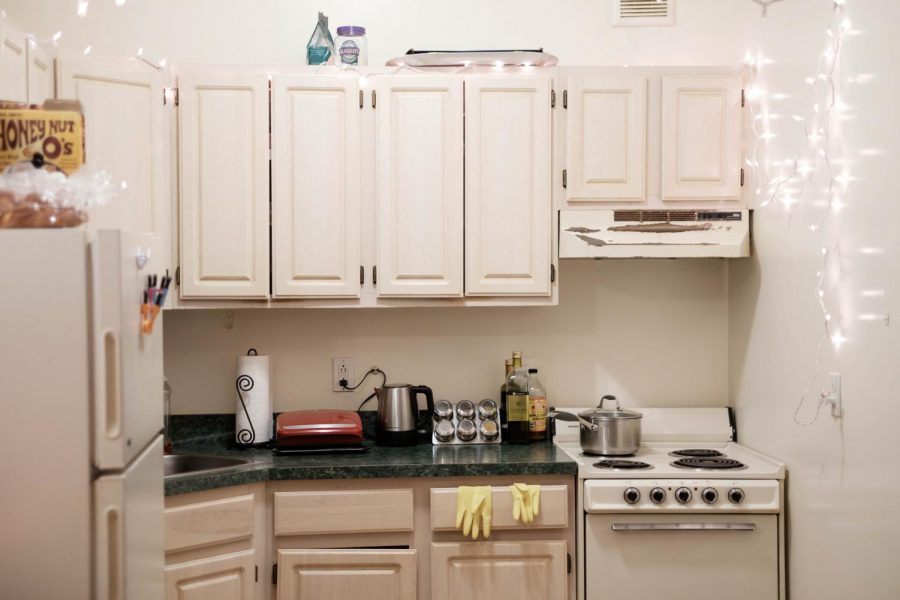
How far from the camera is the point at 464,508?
9.61 feet

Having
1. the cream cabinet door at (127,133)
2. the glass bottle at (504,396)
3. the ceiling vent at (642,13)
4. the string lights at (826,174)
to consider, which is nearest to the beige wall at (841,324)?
the string lights at (826,174)

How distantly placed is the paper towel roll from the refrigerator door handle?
1718 millimetres

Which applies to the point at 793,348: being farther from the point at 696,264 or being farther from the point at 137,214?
the point at 137,214

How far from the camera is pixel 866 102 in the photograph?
8.02ft

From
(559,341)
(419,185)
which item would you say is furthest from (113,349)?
(559,341)

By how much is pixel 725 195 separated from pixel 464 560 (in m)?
1.56

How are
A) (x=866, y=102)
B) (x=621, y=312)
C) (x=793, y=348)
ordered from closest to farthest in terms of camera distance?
1. (x=866, y=102)
2. (x=793, y=348)
3. (x=621, y=312)

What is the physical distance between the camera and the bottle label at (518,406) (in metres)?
3.37

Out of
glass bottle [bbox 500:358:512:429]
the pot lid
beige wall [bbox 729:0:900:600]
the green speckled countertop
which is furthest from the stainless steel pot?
beige wall [bbox 729:0:900:600]

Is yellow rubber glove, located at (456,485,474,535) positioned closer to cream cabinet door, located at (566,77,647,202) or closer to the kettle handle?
the kettle handle

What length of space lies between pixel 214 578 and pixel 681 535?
1.48 meters

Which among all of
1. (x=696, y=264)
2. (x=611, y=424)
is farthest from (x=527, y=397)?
(x=696, y=264)

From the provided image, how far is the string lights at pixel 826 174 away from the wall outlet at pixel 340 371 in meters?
1.63

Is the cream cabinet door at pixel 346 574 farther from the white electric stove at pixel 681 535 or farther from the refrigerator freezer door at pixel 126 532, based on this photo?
the refrigerator freezer door at pixel 126 532
